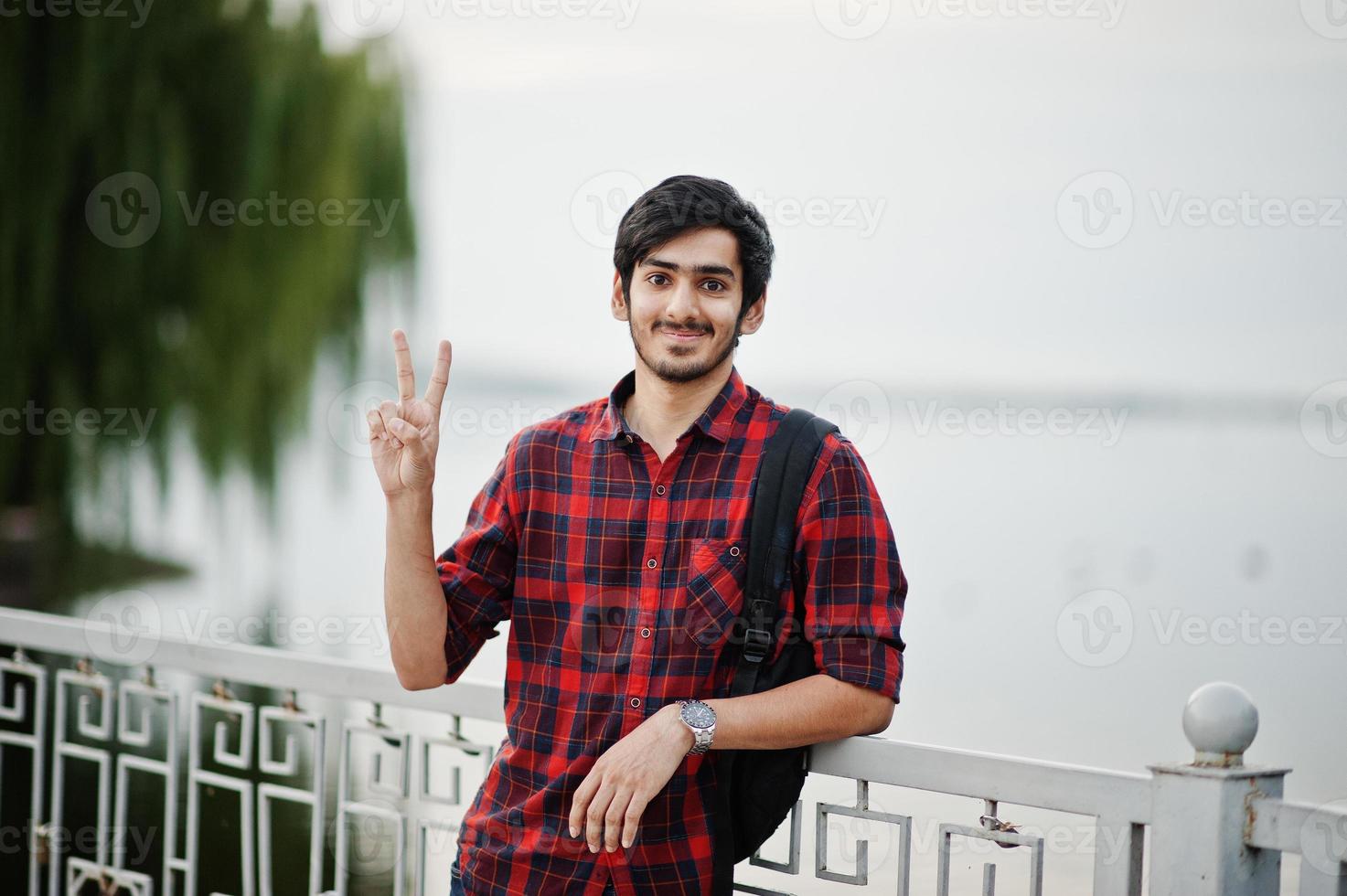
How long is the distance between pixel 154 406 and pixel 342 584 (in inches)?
115

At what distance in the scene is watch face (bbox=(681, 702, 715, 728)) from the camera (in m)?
1.55

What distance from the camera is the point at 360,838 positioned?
5066mm

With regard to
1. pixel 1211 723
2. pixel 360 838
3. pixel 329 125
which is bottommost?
pixel 360 838

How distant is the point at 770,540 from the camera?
5.29 feet

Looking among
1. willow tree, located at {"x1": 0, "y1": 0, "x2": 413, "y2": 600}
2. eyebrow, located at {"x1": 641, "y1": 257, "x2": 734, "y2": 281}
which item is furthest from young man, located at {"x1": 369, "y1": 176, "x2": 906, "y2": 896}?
willow tree, located at {"x1": 0, "y1": 0, "x2": 413, "y2": 600}

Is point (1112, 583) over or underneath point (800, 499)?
underneath

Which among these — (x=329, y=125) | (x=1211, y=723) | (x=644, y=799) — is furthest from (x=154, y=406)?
(x=1211, y=723)

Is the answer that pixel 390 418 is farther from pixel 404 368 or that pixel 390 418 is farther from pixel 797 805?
pixel 797 805

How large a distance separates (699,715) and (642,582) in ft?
0.62

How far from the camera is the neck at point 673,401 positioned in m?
1.72

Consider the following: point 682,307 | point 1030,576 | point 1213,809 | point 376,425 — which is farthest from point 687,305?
point 1030,576

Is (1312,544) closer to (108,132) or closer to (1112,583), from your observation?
(1112,583)

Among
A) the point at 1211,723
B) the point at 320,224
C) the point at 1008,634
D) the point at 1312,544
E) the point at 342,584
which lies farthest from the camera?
the point at 1312,544

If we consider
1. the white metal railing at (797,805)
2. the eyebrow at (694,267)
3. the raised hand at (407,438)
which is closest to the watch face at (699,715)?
the white metal railing at (797,805)
